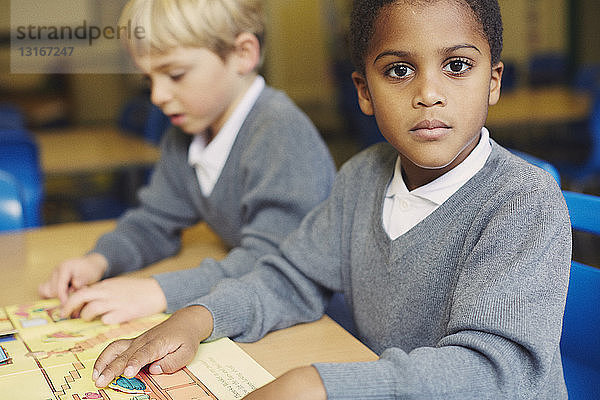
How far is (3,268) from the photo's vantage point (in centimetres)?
124

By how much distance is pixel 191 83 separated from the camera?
1.22m

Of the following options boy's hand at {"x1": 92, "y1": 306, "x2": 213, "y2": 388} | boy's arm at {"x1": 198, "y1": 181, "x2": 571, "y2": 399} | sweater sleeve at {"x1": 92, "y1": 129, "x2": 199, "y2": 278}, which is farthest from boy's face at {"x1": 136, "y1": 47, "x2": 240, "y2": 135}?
boy's arm at {"x1": 198, "y1": 181, "x2": 571, "y2": 399}

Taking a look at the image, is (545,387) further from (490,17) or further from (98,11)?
(98,11)

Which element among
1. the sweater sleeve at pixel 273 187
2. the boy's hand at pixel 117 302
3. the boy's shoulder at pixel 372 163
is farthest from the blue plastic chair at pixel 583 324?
the boy's hand at pixel 117 302

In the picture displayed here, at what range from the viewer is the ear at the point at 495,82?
809 millimetres

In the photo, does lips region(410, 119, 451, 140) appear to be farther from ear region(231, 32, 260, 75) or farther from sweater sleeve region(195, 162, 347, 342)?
ear region(231, 32, 260, 75)

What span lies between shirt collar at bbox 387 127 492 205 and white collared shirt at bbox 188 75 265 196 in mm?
504

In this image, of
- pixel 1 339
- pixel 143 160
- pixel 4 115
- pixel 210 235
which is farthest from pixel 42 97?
pixel 1 339

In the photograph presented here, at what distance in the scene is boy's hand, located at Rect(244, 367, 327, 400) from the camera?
619 mm

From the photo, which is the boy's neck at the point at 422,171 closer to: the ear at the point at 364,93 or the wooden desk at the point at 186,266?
the ear at the point at 364,93

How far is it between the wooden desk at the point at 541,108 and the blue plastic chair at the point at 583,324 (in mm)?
1794

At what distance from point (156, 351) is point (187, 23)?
0.62m

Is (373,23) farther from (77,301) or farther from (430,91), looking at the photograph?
(77,301)

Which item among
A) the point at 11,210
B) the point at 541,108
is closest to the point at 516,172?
the point at 11,210
